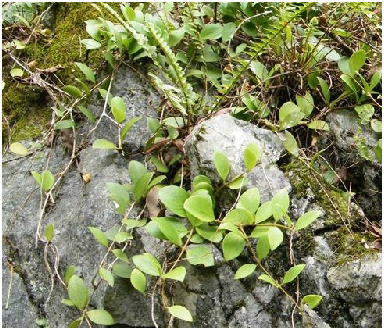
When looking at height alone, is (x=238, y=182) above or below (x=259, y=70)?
below

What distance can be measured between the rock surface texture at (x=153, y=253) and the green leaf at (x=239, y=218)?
16 cm

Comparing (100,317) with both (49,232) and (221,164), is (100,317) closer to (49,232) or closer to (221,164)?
(49,232)

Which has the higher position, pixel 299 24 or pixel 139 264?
pixel 299 24

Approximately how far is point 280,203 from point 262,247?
0.21m

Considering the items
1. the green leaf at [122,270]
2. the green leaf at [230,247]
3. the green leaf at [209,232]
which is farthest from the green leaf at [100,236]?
the green leaf at [230,247]

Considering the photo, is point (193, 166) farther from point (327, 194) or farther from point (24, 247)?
point (24, 247)

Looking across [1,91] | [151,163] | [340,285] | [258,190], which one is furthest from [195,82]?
[340,285]

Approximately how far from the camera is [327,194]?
7.67ft

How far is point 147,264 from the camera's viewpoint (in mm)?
2080

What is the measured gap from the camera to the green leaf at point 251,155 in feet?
7.32

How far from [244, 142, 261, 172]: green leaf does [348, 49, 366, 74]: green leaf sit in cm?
86

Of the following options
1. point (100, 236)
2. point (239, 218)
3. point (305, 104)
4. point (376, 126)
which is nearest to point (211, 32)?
point (305, 104)

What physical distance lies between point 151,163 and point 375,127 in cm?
123

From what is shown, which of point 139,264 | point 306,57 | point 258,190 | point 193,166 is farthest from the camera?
point 306,57
